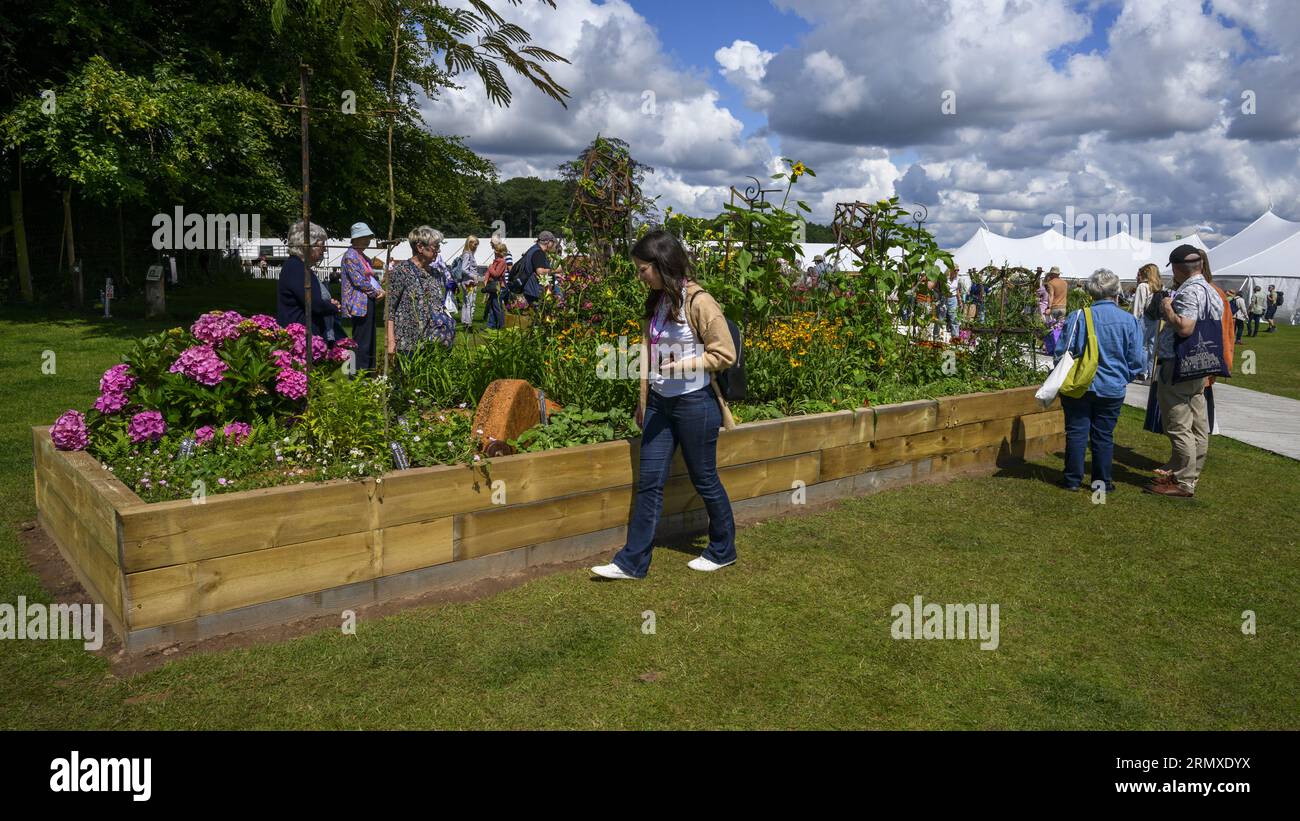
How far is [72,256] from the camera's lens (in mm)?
20219

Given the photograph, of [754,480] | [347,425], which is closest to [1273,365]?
[754,480]

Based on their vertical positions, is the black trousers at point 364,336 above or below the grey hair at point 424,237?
below

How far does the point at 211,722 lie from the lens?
3.23 meters

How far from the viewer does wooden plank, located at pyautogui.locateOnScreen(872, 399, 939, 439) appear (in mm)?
6648

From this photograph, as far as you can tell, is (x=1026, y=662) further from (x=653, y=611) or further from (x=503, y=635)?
(x=503, y=635)

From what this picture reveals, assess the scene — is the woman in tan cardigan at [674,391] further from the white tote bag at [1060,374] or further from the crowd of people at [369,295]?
the white tote bag at [1060,374]

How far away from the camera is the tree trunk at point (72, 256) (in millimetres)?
18969

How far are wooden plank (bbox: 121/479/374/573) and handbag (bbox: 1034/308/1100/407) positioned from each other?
5159mm

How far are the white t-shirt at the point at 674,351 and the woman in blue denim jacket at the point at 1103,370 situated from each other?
3.74 metres

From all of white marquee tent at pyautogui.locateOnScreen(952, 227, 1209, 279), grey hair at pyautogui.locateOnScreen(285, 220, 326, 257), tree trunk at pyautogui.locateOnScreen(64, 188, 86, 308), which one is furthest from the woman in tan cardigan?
white marquee tent at pyautogui.locateOnScreen(952, 227, 1209, 279)

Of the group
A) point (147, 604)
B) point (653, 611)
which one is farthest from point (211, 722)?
point (653, 611)

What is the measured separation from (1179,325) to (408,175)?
19.3 meters

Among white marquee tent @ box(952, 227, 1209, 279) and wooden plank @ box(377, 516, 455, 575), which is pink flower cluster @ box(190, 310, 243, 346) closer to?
wooden plank @ box(377, 516, 455, 575)

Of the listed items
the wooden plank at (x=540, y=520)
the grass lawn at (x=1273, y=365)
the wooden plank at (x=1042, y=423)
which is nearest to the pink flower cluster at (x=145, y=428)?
the wooden plank at (x=540, y=520)
